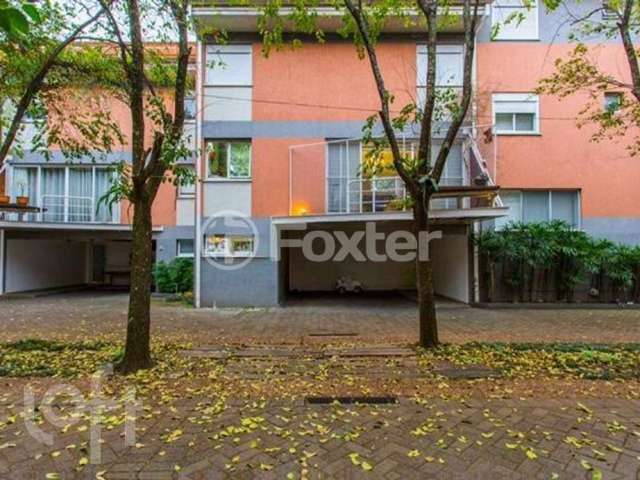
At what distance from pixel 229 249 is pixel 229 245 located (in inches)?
4.5

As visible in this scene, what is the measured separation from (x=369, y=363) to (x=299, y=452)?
2552 millimetres

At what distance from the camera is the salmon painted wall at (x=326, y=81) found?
11680mm

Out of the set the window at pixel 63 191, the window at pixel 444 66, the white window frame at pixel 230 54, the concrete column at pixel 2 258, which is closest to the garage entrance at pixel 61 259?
the concrete column at pixel 2 258

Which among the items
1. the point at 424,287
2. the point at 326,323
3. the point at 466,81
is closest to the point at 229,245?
the point at 326,323

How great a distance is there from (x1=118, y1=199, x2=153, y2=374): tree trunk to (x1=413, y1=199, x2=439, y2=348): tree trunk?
12.8 feet

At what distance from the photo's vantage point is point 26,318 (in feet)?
32.5

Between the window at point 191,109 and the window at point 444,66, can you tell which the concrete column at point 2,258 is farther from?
the window at point 444,66

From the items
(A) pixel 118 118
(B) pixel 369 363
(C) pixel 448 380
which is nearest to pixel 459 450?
(C) pixel 448 380

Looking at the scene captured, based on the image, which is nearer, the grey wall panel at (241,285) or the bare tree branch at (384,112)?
the bare tree branch at (384,112)

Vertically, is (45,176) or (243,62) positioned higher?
(243,62)

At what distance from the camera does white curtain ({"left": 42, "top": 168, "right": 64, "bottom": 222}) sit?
15125 millimetres

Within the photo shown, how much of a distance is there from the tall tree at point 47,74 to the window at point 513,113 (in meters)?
10.1

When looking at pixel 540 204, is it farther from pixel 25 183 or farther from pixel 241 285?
pixel 25 183

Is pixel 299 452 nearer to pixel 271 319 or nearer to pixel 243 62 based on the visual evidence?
pixel 271 319
